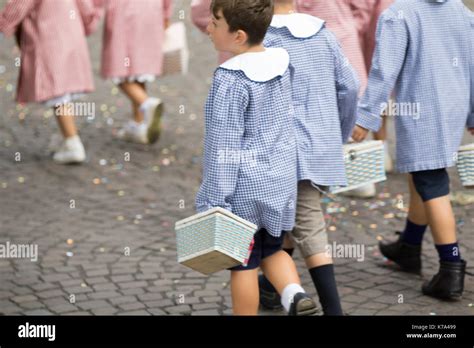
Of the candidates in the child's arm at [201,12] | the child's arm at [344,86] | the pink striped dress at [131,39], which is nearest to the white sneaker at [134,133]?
the pink striped dress at [131,39]

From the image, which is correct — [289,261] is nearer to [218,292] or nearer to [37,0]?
[218,292]

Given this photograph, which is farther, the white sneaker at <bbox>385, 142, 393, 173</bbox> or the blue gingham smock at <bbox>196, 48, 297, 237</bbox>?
the white sneaker at <bbox>385, 142, 393, 173</bbox>

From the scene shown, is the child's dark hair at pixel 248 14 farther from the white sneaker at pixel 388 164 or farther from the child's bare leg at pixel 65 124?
the child's bare leg at pixel 65 124

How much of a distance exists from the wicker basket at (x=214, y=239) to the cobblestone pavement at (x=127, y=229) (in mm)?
996

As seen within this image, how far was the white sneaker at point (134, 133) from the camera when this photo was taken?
28.0 ft

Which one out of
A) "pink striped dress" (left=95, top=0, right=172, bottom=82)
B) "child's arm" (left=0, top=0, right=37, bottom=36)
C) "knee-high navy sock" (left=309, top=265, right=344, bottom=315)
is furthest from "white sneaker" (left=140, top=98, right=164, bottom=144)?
"knee-high navy sock" (left=309, top=265, right=344, bottom=315)

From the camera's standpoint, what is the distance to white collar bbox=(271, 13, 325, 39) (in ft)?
15.4

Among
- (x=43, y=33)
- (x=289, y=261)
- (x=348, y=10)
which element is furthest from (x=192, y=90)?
(x=289, y=261)

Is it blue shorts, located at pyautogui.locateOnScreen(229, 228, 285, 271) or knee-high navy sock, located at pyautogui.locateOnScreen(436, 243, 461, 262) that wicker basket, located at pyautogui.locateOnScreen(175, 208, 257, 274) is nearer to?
blue shorts, located at pyautogui.locateOnScreen(229, 228, 285, 271)

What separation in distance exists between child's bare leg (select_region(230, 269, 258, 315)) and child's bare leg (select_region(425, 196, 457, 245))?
1160mm

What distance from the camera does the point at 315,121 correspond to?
4.73 m

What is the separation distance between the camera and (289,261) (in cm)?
465

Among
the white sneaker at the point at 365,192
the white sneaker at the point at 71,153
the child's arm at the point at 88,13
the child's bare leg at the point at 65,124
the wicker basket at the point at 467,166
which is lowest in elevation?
the wicker basket at the point at 467,166
